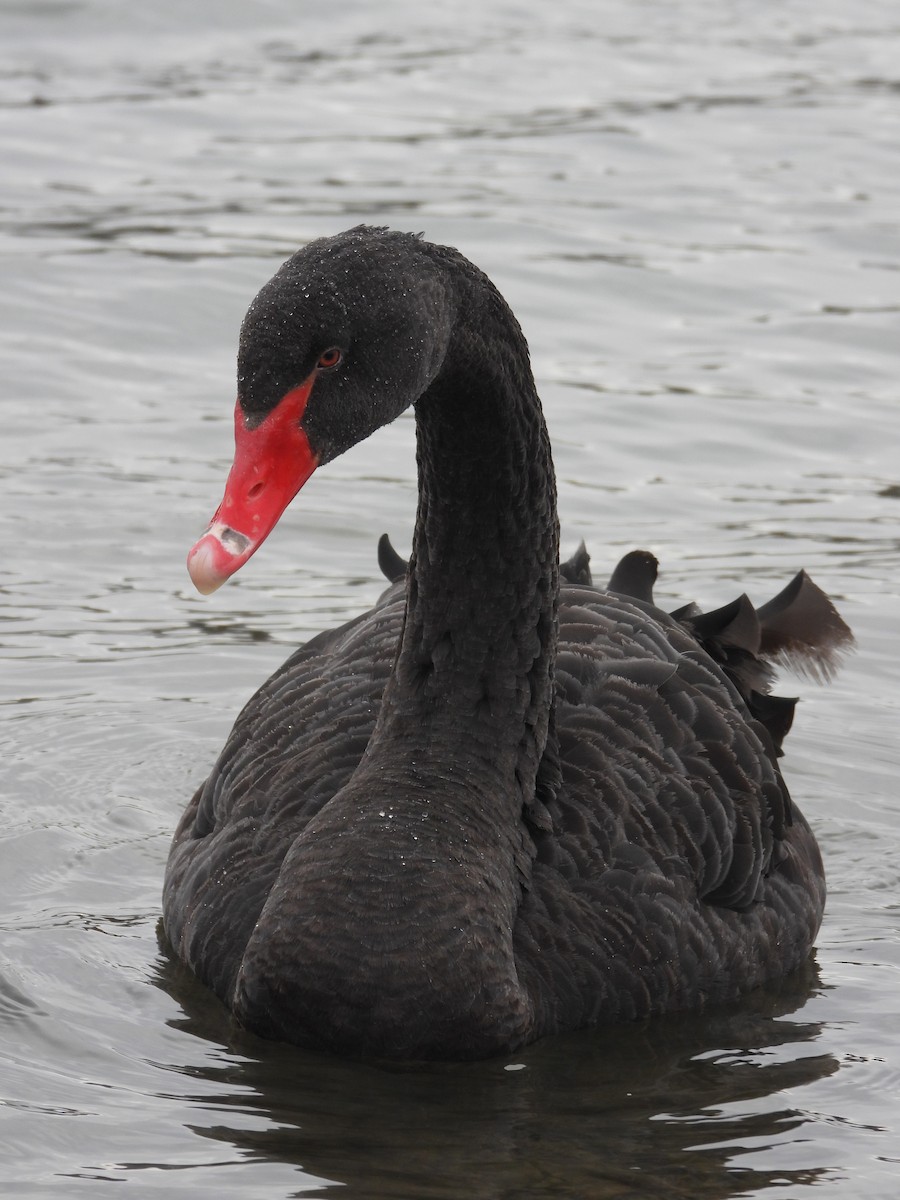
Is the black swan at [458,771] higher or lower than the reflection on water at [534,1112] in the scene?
higher

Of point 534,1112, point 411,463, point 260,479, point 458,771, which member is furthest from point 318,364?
point 411,463

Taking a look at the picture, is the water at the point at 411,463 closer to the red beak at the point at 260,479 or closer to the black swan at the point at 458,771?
the black swan at the point at 458,771

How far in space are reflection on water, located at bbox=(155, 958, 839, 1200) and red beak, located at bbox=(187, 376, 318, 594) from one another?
1.44m

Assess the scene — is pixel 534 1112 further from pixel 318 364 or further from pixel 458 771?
pixel 318 364

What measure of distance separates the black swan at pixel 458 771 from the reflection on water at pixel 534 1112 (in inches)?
3.5

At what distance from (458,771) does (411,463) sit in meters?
5.23

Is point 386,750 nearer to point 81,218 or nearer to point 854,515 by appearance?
point 854,515

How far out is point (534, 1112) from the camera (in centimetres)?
516

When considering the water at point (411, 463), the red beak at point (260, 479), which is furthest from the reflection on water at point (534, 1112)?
the red beak at point (260, 479)

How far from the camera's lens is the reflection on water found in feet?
15.8

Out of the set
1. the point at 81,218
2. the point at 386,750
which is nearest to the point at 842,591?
the point at 386,750

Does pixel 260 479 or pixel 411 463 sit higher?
pixel 260 479

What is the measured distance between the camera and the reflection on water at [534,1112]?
15.8 feet

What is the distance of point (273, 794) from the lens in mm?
5840
